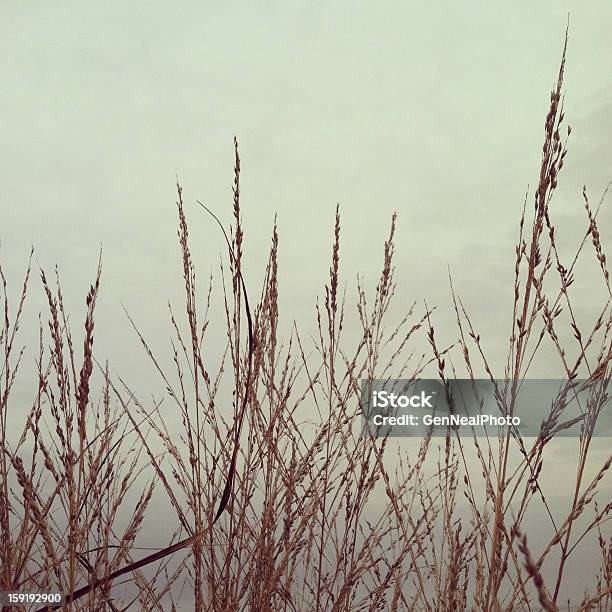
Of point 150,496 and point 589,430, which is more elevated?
point 589,430

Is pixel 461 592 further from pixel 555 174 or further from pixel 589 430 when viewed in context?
pixel 555 174

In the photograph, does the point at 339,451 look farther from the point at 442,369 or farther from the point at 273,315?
the point at 442,369

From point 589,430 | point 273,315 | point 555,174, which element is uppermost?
point 555,174

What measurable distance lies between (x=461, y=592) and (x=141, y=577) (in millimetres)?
766

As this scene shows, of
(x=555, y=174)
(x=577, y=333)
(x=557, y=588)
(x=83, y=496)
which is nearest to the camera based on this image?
(x=557, y=588)

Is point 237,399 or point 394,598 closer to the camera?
point 237,399

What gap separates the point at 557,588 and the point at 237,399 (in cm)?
70

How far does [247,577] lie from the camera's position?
65.6 inches

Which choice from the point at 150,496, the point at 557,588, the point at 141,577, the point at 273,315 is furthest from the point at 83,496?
the point at 557,588

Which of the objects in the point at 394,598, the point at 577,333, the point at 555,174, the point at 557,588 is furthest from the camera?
the point at 394,598

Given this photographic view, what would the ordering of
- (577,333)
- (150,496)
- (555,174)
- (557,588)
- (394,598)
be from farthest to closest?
(394,598) → (150,496) → (577,333) → (555,174) → (557,588)

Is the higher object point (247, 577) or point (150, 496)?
point (150, 496)

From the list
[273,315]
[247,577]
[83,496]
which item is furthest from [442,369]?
[83,496]

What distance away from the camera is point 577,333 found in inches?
57.9
